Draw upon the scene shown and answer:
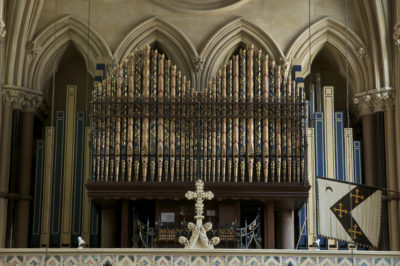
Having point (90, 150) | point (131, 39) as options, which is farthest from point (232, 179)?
point (131, 39)

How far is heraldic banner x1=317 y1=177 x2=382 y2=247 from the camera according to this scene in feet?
57.3

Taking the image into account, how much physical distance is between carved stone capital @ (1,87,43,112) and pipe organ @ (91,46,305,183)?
188 cm

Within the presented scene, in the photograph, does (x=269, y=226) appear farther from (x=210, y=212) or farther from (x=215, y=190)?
(x=215, y=190)

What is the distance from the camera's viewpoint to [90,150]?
1912 cm

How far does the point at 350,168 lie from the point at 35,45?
761 centimetres

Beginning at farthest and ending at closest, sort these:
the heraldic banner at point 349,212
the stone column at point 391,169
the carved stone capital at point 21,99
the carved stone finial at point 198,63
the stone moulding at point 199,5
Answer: the stone moulding at point 199,5, the carved stone finial at point 198,63, the carved stone capital at point 21,99, the stone column at point 391,169, the heraldic banner at point 349,212

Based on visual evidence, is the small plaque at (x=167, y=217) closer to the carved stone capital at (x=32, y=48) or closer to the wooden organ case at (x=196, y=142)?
the wooden organ case at (x=196, y=142)

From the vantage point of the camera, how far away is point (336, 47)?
2128 cm

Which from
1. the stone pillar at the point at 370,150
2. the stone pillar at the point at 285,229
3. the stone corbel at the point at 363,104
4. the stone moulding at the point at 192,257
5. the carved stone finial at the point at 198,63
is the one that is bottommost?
the stone moulding at the point at 192,257

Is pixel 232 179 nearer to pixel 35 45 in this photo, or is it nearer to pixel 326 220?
pixel 326 220

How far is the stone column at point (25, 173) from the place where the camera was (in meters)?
20.0

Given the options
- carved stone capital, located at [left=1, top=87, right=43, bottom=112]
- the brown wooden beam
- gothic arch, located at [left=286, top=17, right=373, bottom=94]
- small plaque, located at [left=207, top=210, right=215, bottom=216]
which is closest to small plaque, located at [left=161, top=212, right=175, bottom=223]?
the brown wooden beam

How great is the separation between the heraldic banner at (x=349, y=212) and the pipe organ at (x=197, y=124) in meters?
1.38

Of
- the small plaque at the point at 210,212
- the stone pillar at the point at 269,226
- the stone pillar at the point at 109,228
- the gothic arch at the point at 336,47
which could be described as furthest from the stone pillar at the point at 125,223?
the gothic arch at the point at 336,47
